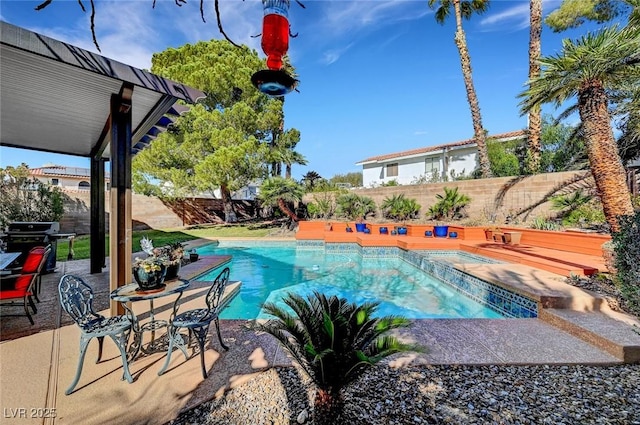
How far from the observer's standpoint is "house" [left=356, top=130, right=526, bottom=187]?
20641 millimetres

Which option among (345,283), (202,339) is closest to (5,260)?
(202,339)

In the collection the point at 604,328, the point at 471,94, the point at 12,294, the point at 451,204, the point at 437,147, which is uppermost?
the point at 471,94

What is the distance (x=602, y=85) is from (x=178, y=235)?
16.3 m

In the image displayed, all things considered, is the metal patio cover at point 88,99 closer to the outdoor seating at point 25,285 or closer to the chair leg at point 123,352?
the chair leg at point 123,352

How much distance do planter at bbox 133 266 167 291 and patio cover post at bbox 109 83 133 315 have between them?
0.58 meters

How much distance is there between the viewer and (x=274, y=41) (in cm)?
220

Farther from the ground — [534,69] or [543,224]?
[534,69]

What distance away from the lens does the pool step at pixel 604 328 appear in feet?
10.5

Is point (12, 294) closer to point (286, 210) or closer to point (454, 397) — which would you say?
point (454, 397)

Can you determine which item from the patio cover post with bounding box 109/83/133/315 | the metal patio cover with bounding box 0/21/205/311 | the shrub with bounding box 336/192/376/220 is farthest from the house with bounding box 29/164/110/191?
the patio cover post with bounding box 109/83/133/315

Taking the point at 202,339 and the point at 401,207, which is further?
the point at 401,207

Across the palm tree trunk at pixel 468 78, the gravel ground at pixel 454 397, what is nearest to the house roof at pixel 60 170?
the palm tree trunk at pixel 468 78

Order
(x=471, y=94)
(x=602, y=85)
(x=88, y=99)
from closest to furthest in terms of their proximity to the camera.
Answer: (x=88, y=99)
(x=602, y=85)
(x=471, y=94)

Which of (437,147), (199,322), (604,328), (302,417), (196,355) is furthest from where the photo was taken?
(437,147)
